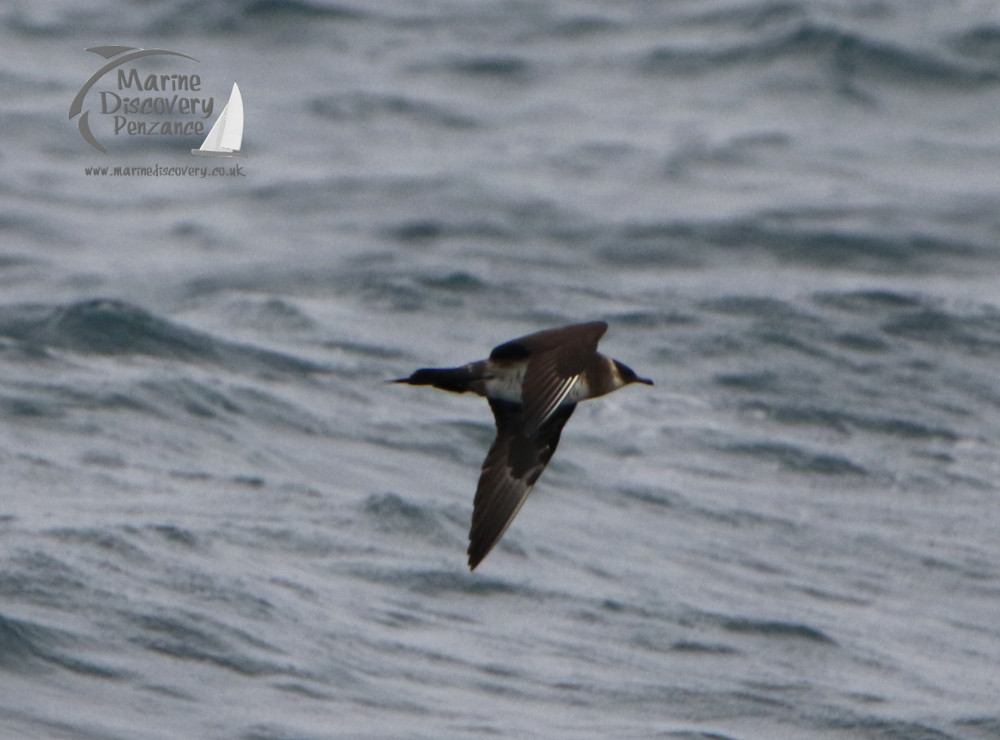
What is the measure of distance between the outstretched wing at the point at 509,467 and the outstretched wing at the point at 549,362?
1.01 ft

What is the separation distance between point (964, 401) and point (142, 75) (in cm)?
1445

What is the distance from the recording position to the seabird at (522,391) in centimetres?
626

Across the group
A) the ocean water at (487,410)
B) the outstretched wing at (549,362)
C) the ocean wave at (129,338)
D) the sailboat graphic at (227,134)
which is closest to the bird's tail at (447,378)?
the outstretched wing at (549,362)

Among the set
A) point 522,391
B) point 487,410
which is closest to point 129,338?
point 487,410

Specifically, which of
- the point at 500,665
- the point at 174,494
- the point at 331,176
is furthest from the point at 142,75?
the point at 500,665

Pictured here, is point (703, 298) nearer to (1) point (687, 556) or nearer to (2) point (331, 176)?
(1) point (687, 556)

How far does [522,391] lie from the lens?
6328mm

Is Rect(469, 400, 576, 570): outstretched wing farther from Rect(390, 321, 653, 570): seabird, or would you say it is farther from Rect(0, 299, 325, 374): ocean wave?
Rect(0, 299, 325, 374): ocean wave

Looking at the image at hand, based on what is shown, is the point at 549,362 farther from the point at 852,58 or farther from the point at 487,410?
the point at 852,58

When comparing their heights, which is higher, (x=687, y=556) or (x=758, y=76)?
(x=758, y=76)

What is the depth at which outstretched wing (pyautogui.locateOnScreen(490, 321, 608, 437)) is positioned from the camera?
6160 mm

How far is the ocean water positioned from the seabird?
2.31 meters

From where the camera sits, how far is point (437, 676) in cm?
949

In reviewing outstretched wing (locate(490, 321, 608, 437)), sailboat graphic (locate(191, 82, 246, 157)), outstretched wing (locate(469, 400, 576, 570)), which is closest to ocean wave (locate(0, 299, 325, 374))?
outstretched wing (locate(469, 400, 576, 570))
